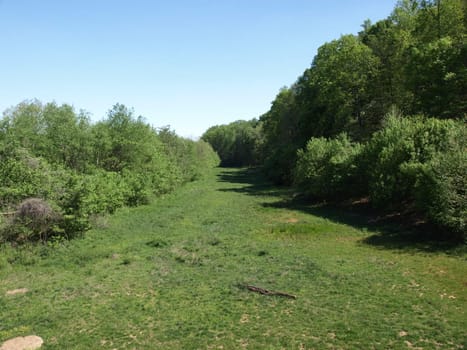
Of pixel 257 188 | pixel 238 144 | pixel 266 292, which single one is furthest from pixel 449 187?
pixel 238 144

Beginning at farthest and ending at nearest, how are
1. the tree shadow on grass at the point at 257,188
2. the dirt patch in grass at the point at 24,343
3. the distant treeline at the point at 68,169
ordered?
the tree shadow on grass at the point at 257,188 → the distant treeline at the point at 68,169 → the dirt patch in grass at the point at 24,343

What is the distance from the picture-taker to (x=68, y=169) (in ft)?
87.6

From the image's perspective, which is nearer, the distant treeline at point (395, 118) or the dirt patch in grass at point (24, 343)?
the dirt patch in grass at point (24, 343)

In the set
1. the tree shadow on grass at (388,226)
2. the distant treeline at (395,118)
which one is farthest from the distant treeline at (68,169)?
the distant treeline at (395,118)

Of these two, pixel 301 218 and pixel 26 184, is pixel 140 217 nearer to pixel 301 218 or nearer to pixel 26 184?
pixel 26 184

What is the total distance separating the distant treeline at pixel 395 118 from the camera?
64.0 ft

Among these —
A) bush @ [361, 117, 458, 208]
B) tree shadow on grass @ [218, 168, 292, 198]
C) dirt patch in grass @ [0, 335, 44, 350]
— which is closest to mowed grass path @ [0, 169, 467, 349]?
dirt patch in grass @ [0, 335, 44, 350]

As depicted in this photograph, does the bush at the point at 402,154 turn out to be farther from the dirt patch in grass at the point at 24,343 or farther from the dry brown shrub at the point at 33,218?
the dry brown shrub at the point at 33,218

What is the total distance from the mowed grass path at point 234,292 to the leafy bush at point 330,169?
9728 mm

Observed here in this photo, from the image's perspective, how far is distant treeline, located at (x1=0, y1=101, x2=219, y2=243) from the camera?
768 inches

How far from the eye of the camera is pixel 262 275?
14758 millimetres

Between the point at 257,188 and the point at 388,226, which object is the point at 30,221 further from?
the point at 257,188

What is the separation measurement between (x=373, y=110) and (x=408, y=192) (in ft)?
70.7

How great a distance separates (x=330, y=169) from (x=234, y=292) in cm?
2227
